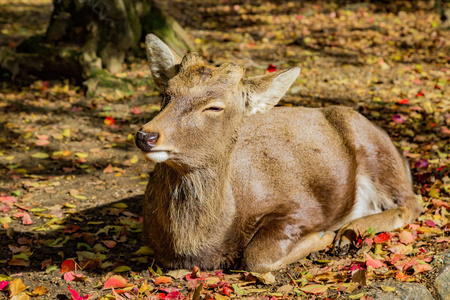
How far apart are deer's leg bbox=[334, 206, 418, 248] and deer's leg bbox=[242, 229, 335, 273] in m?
0.38

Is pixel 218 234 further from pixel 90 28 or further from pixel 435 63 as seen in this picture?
pixel 435 63

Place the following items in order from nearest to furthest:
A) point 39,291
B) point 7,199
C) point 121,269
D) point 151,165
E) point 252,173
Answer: point 39,291
point 121,269
point 252,173
point 7,199
point 151,165

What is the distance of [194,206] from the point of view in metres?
4.59

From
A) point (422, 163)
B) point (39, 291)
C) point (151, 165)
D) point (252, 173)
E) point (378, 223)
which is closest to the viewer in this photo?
point (39, 291)

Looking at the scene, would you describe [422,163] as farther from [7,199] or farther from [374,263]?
[7,199]

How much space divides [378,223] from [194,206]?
223cm

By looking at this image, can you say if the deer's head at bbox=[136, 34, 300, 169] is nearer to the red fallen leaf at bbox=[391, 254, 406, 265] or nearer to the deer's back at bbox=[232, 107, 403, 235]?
the deer's back at bbox=[232, 107, 403, 235]

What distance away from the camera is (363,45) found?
12.1 m

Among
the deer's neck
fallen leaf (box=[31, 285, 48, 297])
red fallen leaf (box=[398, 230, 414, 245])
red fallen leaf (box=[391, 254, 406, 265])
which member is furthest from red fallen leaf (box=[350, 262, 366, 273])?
fallen leaf (box=[31, 285, 48, 297])

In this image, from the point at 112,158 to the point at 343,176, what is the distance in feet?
10.9

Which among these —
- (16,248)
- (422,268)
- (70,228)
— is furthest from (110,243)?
(422,268)

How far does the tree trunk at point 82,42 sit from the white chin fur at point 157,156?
595 cm

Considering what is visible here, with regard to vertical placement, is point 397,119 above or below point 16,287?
above

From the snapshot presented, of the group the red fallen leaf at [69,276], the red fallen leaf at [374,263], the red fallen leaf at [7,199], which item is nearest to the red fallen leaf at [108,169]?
the red fallen leaf at [7,199]
